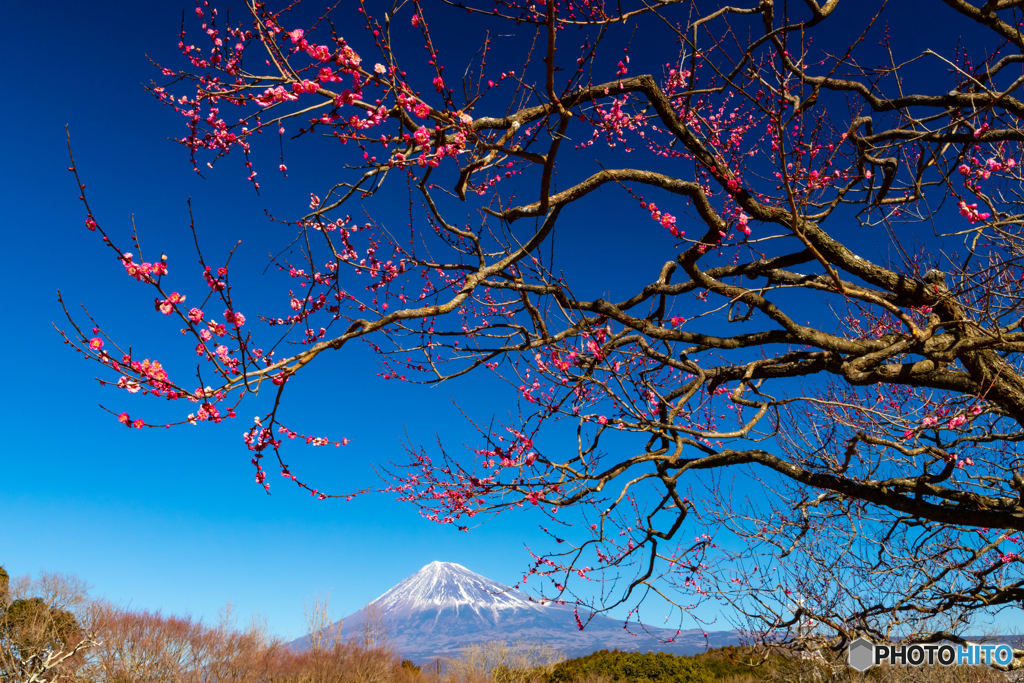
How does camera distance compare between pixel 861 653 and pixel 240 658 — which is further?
pixel 240 658

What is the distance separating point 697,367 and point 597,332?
0.86m

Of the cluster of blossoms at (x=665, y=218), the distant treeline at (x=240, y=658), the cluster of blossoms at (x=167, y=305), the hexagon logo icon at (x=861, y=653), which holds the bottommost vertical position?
the distant treeline at (x=240, y=658)

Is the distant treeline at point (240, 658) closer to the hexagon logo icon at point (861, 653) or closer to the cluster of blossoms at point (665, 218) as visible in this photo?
the hexagon logo icon at point (861, 653)

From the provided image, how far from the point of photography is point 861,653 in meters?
6.77

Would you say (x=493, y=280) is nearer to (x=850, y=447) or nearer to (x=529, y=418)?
(x=529, y=418)

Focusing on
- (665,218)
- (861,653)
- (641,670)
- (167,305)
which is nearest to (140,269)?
(167,305)

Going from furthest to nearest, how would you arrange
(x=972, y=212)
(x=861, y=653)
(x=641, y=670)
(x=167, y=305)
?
(x=641, y=670)
(x=861, y=653)
(x=972, y=212)
(x=167, y=305)

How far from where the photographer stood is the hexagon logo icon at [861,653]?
644cm

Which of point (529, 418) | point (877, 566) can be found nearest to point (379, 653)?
point (877, 566)

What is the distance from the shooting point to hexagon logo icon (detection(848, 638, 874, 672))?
6.44 meters

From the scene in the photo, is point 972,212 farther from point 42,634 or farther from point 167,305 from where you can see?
point 42,634

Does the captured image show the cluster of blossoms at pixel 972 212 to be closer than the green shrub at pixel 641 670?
Yes

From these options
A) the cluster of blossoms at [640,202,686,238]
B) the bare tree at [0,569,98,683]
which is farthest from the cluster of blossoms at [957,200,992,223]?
the bare tree at [0,569,98,683]

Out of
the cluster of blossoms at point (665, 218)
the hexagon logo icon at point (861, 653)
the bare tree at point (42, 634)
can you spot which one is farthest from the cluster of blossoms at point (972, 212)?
the bare tree at point (42, 634)
